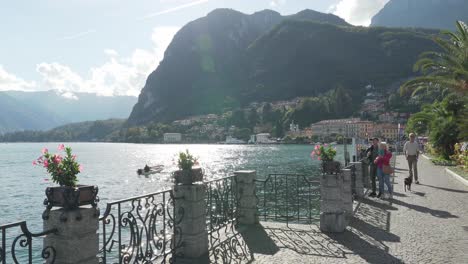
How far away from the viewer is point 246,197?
10.9m

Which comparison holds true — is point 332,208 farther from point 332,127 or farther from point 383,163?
point 332,127

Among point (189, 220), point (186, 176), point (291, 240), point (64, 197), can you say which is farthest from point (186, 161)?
point (291, 240)

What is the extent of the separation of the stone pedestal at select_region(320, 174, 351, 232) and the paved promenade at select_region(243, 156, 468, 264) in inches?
11.3

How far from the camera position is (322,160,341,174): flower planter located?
10422 millimetres

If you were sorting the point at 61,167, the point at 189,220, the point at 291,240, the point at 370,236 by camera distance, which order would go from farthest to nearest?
the point at 370,236 < the point at 291,240 < the point at 189,220 < the point at 61,167

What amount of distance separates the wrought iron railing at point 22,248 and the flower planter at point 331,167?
6945 mm

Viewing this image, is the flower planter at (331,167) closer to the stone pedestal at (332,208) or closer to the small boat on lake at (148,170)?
the stone pedestal at (332,208)

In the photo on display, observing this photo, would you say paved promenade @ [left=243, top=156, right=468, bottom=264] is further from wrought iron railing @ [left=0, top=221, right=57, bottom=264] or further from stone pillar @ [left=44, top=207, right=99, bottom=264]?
wrought iron railing @ [left=0, top=221, right=57, bottom=264]

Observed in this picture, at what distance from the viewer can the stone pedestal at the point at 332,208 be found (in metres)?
10.1

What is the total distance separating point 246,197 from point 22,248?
49.2 ft

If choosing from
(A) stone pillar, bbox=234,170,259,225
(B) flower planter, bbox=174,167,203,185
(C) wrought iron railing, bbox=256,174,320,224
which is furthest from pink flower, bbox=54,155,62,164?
(C) wrought iron railing, bbox=256,174,320,224

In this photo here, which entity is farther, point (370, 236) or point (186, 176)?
point (370, 236)

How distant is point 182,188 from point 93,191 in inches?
107

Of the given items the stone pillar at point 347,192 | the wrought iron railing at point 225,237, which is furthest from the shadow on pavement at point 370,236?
the wrought iron railing at point 225,237
